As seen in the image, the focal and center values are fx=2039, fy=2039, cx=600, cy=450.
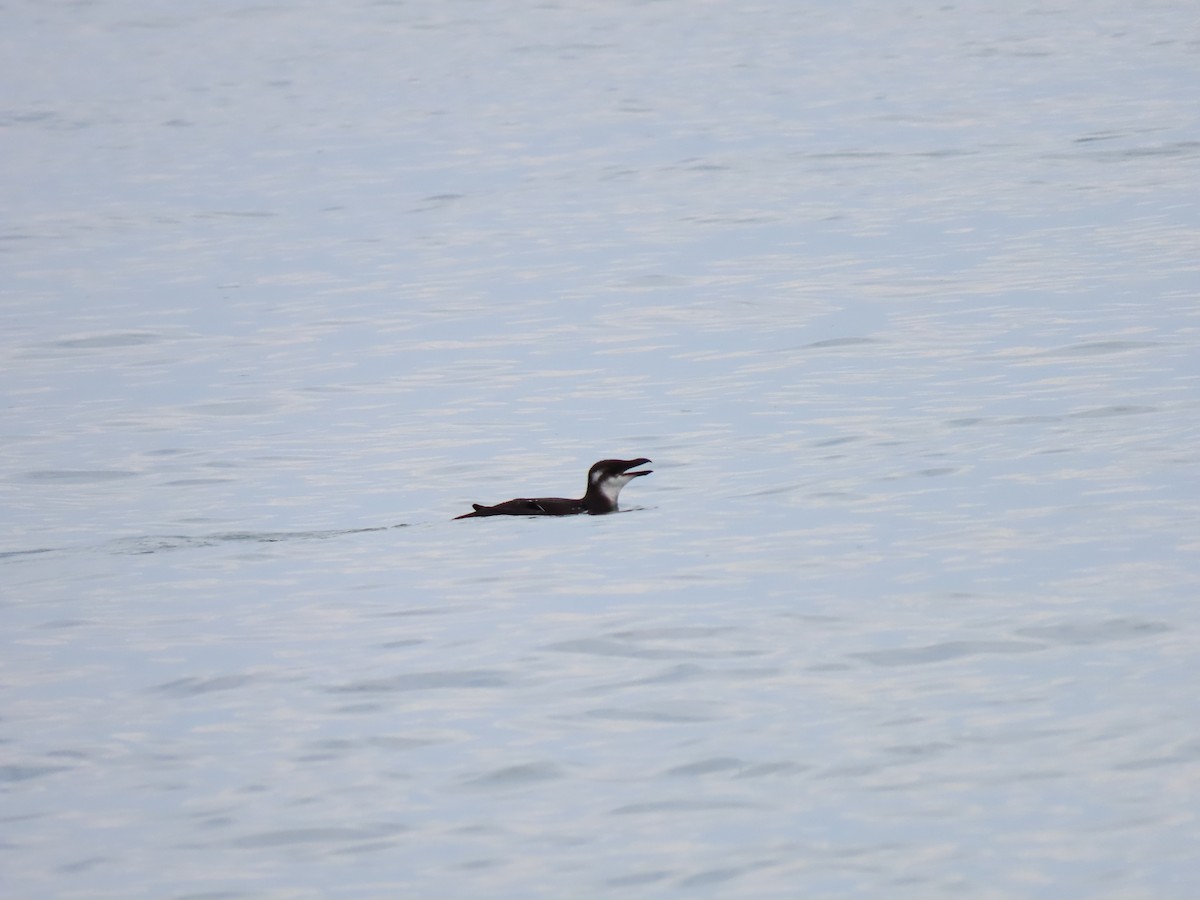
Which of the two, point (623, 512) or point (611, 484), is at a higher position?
point (611, 484)

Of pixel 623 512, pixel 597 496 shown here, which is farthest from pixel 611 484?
pixel 623 512

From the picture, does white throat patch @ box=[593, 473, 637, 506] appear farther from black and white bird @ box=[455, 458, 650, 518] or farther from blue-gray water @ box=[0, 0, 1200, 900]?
blue-gray water @ box=[0, 0, 1200, 900]

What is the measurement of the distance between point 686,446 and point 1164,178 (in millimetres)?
13199

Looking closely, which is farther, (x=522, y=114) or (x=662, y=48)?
(x=662, y=48)

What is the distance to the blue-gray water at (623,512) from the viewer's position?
27.5 feet

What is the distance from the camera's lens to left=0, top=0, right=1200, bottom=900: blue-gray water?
8.37 meters

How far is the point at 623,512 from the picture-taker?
14781 mm

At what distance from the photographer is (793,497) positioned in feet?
47.0

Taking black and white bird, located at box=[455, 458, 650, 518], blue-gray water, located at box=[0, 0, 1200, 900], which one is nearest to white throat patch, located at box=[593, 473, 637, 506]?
black and white bird, located at box=[455, 458, 650, 518]

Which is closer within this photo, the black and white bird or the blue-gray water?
the blue-gray water

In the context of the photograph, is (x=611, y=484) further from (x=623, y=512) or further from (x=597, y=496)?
(x=623, y=512)

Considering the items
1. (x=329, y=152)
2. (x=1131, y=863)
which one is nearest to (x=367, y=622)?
(x=1131, y=863)

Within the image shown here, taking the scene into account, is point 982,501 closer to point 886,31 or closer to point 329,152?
point 329,152

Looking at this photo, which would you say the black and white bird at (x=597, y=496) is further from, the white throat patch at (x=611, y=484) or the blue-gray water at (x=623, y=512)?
the blue-gray water at (x=623, y=512)
